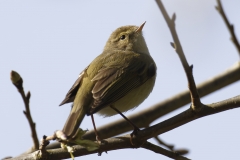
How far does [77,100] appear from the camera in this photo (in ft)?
16.1

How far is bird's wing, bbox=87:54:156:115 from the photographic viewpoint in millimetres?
4838

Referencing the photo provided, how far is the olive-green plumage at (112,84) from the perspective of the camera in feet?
15.6

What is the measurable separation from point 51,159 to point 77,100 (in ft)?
4.02

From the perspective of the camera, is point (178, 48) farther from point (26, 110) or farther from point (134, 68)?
point (134, 68)

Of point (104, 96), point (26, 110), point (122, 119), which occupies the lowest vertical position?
point (122, 119)

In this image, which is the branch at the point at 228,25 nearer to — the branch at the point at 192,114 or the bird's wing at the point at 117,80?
the branch at the point at 192,114

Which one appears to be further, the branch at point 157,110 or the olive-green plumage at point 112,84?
the branch at point 157,110

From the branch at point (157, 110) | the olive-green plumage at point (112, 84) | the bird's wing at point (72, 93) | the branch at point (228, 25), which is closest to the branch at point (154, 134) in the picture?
the olive-green plumage at point (112, 84)

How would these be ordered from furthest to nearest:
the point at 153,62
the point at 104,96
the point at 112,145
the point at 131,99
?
1. the point at 153,62
2. the point at 131,99
3. the point at 104,96
4. the point at 112,145

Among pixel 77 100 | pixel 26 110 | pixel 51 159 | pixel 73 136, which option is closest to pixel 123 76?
pixel 77 100

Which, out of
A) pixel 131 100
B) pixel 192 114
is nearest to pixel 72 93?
pixel 131 100

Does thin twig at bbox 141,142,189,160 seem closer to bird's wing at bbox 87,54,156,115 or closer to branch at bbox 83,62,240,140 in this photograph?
bird's wing at bbox 87,54,156,115

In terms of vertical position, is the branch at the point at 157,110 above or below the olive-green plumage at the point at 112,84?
below

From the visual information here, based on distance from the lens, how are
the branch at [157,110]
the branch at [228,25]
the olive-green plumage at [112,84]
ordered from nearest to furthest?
the branch at [228,25]
the olive-green plumage at [112,84]
the branch at [157,110]
